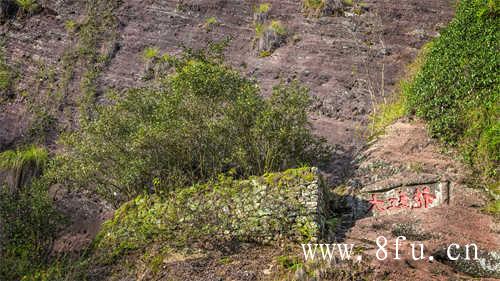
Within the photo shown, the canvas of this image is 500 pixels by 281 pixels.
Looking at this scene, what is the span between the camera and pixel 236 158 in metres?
13.0

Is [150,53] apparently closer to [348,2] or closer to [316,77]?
[316,77]

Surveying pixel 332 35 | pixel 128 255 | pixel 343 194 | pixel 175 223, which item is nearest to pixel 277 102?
pixel 343 194

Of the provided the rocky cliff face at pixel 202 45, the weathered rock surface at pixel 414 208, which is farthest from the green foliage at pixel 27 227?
the weathered rock surface at pixel 414 208

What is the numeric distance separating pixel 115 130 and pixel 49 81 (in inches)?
311

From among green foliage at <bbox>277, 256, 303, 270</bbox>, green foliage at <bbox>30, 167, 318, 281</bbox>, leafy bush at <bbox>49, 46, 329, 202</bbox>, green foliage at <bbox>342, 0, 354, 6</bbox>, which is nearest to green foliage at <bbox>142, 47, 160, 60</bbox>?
leafy bush at <bbox>49, 46, 329, 202</bbox>

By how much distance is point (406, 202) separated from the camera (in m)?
12.2

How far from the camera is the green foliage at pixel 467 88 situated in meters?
12.6

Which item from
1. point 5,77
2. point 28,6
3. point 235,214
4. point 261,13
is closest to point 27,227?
point 235,214

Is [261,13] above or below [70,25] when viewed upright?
above

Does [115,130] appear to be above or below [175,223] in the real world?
above

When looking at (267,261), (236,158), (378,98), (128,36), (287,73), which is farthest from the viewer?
(128,36)

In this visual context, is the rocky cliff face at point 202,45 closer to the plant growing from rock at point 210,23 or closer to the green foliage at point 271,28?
the plant growing from rock at point 210,23

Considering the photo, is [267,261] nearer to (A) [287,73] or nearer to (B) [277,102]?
(B) [277,102]

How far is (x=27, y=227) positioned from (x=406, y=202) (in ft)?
29.7
